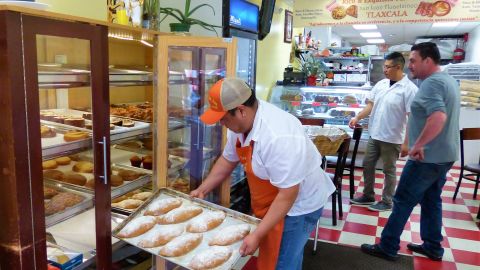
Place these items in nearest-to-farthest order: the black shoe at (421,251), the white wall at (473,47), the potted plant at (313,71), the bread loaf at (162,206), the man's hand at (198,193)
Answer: the bread loaf at (162,206) → the man's hand at (198,193) → the black shoe at (421,251) → the potted plant at (313,71) → the white wall at (473,47)

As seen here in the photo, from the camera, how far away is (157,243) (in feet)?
6.34

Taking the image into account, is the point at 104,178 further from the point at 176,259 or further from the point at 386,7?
the point at 386,7

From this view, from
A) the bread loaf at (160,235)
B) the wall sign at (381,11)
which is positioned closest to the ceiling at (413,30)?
the wall sign at (381,11)

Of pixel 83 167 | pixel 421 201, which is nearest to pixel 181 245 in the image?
pixel 83 167

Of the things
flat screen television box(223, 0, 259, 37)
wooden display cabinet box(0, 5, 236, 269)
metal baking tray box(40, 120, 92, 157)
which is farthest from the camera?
flat screen television box(223, 0, 259, 37)

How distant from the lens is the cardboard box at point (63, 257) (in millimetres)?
1775

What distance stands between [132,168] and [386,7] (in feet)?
15.5

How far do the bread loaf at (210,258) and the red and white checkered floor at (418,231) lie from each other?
1447 millimetres

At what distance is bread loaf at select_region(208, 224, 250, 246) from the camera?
6.29ft

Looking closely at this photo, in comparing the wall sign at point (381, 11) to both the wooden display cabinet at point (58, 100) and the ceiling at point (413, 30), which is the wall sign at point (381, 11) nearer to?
the wooden display cabinet at point (58, 100)

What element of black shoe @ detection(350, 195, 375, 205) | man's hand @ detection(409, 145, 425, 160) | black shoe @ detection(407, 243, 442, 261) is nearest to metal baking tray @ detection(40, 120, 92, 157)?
man's hand @ detection(409, 145, 425, 160)

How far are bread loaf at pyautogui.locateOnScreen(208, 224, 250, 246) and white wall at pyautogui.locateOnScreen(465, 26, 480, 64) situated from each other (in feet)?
35.0

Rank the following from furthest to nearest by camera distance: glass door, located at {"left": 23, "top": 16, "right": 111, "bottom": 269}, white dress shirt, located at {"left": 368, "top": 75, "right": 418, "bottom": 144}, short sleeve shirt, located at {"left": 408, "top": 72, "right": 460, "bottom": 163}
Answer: white dress shirt, located at {"left": 368, "top": 75, "right": 418, "bottom": 144} < short sleeve shirt, located at {"left": 408, "top": 72, "right": 460, "bottom": 163} < glass door, located at {"left": 23, "top": 16, "right": 111, "bottom": 269}

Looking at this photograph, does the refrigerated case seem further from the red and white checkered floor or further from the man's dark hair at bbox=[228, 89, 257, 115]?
the man's dark hair at bbox=[228, 89, 257, 115]
